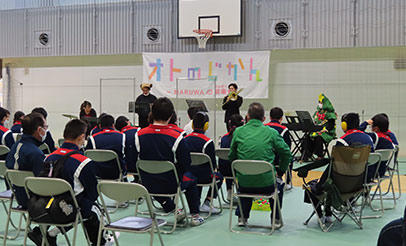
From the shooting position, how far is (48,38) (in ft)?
45.0

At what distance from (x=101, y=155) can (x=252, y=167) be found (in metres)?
1.78

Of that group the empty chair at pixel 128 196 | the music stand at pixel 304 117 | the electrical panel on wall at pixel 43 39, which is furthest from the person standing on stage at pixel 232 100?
the empty chair at pixel 128 196

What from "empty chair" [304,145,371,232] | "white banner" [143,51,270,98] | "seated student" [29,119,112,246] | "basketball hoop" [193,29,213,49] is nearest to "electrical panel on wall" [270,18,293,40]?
"white banner" [143,51,270,98]

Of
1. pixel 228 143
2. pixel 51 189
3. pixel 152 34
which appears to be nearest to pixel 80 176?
pixel 51 189

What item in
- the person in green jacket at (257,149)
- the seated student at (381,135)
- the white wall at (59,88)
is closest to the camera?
the person in green jacket at (257,149)

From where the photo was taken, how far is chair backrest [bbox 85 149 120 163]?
5.14 m

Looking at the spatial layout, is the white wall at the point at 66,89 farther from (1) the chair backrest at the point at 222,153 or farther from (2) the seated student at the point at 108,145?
(1) the chair backrest at the point at 222,153

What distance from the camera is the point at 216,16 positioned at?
471 inches

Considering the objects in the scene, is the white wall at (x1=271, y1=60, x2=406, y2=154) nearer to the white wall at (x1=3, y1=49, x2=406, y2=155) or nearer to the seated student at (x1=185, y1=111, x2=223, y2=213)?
the white wall at (x1=3, y1=49, x2=406, y2=155)

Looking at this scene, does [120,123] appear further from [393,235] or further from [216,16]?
[216,16]

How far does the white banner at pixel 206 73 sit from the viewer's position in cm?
1176

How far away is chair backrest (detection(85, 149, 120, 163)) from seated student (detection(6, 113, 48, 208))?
1.30m

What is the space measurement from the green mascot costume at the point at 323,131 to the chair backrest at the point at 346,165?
17.2 feet

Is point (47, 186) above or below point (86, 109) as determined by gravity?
below
